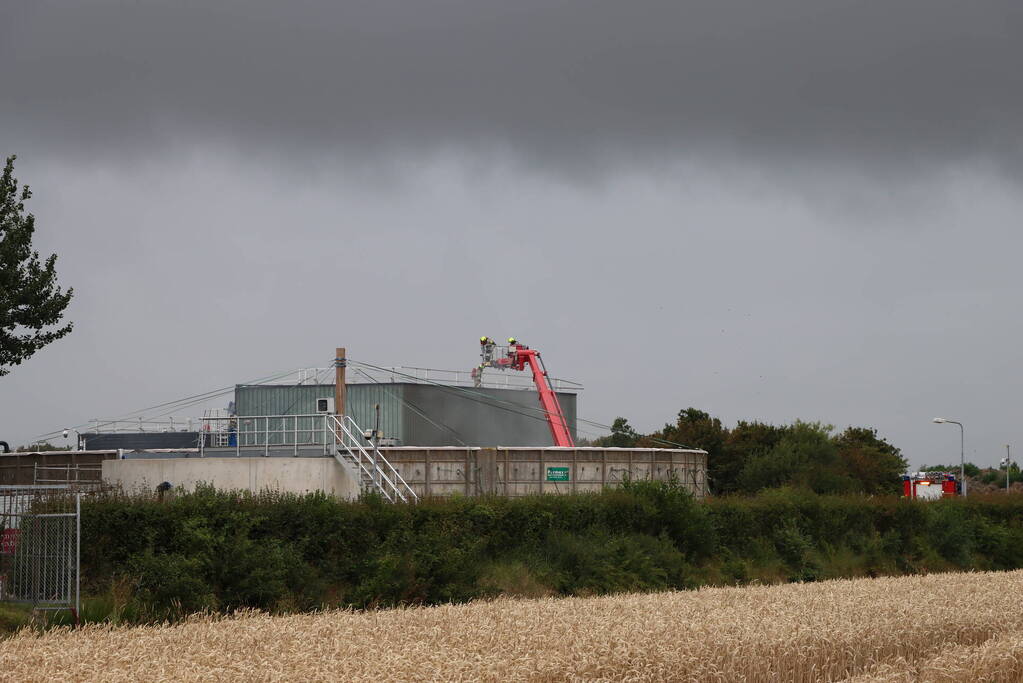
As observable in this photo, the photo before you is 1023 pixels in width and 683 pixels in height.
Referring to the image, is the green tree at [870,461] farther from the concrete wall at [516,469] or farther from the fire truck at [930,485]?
the concrete wall at [516,469]

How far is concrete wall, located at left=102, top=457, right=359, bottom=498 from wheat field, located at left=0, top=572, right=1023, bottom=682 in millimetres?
20089

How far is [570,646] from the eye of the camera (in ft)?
54.9

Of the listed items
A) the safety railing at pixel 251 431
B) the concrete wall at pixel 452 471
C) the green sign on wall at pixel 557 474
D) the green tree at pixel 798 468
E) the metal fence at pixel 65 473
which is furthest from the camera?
the green tree at pixel 798 468

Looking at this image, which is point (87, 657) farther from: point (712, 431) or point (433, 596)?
point (712, 431)

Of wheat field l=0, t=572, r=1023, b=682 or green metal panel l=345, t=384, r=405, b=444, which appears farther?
green metal panel l=345, t=384, r=405, b=444

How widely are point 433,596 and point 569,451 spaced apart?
78.1ft

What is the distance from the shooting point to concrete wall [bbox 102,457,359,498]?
43.4 m

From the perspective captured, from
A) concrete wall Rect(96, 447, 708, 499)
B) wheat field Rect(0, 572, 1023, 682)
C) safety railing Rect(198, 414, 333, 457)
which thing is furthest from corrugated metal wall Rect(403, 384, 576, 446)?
wheat field Rect(0, 572, 1023, 682)

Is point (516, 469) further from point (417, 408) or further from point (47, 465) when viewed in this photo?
point (47, 465)

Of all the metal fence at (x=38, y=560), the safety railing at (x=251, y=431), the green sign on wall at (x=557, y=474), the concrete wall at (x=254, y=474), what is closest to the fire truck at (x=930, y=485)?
the green sign on wall at (x=557, y=474)

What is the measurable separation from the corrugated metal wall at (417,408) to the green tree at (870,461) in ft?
101

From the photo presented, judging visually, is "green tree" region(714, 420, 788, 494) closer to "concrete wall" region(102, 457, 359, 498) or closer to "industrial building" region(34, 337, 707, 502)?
"industrial building" region(34, 337, 707, 502)

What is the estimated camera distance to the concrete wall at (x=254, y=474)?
1709 inches

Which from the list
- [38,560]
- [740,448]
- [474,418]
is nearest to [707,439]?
[740,448]
